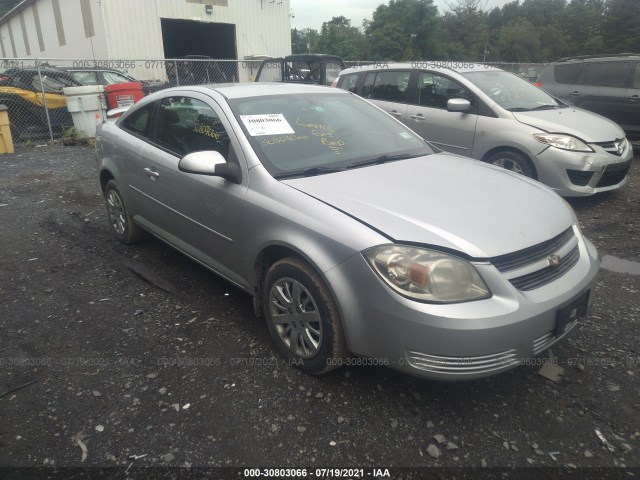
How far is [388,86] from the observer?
7.05 metres

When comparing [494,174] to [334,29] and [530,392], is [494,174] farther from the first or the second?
[334,29]

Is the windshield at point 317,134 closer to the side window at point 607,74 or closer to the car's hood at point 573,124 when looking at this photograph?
the car's hood at point 573,124

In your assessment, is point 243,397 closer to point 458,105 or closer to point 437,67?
point 458,105

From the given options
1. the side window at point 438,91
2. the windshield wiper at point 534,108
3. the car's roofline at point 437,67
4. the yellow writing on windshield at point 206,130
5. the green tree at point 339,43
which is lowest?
the windshield wiper at point 534,108

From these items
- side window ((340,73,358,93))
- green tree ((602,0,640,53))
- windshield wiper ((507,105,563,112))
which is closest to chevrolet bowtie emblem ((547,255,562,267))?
windshield wiper ((507,105,563,112))

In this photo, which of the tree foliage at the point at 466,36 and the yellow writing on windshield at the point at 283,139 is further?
the tree foliage at the point at 466,36

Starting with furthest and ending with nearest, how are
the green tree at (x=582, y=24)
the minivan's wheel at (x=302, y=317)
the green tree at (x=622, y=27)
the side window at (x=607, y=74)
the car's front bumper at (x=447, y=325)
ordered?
1. the green tree at (x=582, y=24)
2. the green tree at (x=622, y=27)
3. the side window at (x=607, y=74)
4. the minivan's wheel at (x=302, y=317)
5. the car's front bumper at (x=447, y=325)

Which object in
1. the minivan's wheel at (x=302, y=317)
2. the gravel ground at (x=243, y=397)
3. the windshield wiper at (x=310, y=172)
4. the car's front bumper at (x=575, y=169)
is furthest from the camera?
the car's front bumper at (x=575, y=169)

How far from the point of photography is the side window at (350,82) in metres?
7.51

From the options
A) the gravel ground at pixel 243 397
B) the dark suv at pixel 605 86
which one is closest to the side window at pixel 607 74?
the dark suv at pixel 605 86

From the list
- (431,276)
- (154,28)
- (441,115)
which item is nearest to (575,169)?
(441,115)

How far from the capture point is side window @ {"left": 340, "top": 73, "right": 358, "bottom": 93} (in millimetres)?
7508

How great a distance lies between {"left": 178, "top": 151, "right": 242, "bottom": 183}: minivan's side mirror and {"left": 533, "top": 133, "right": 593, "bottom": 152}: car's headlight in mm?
4084

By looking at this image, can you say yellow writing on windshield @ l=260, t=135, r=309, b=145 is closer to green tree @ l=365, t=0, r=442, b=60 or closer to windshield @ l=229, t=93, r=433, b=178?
windshield @ l=229, t=93, r=433, b=178
